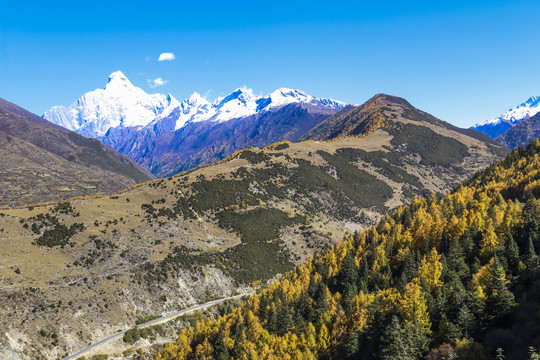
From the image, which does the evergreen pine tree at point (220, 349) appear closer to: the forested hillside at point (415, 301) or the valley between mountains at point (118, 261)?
the forested hillside at point (415, 301)

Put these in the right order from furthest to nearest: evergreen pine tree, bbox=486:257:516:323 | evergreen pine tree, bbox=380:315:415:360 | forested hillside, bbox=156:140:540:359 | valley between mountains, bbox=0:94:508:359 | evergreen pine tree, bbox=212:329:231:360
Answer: valley between mountains, bbox=0:94:508:359 → evergreen pine tree, bbox=212:329:231:360 → evergreen pine tree, bbox=486:257:516:323 → forested hillside, bbox=156:140:540:359 → evergreen pine tree, bbox=380:315:415:360

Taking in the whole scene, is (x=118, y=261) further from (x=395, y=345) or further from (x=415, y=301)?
(x=395, y=345)

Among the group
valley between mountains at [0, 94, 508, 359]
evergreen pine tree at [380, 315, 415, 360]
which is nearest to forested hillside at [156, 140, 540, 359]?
evergreen pine tree at [380, 315, 415, 360]

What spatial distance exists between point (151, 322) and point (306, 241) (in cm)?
10073

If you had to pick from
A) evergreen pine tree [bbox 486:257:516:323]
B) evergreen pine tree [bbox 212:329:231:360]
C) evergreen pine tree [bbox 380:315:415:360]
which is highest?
evergreen pine tree [bbox 486:257:516:323]

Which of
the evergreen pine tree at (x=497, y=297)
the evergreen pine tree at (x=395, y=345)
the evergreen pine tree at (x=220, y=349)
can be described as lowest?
the evergreen pine tree at (x=220, y=349)

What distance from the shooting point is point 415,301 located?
5875 cm

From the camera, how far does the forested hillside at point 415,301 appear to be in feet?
173

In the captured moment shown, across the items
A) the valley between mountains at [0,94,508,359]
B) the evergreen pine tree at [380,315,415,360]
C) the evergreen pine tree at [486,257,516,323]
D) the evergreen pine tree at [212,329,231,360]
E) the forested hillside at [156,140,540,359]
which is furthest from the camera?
the valley between mountains at [0,94,508,359]

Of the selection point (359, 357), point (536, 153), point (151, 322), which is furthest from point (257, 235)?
point (536, 153)

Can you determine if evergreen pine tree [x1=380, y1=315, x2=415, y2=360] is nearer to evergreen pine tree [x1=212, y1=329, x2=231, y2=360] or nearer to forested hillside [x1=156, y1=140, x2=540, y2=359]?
forested hillside [x1=156, y1=140, x2=540, y2=359]

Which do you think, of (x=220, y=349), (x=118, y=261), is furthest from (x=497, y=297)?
(x=118, y=261)

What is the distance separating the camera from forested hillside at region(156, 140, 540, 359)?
52625 mm

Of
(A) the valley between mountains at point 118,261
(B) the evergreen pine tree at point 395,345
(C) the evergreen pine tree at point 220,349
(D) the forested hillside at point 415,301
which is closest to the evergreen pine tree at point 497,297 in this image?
(D) the forested hillside at point 415,301
